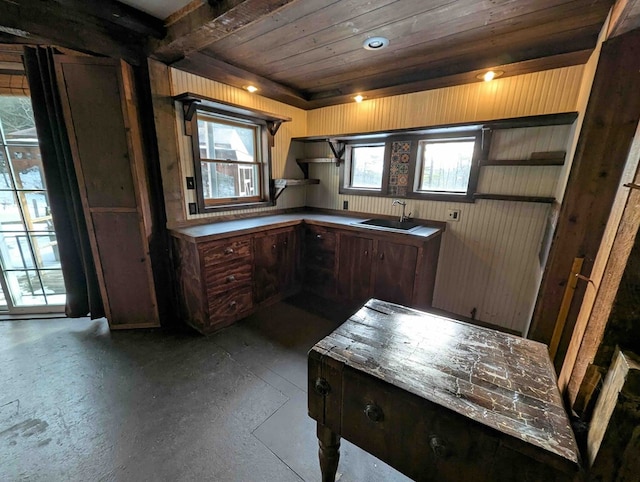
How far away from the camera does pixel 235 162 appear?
2928mm

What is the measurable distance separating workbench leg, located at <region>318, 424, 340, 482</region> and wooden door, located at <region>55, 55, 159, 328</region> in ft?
6.92

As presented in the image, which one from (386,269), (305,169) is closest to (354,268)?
(386,269)

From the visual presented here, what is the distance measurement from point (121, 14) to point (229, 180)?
148cm

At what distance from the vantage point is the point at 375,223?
305 cm

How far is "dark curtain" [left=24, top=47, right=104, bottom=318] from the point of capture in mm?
1943

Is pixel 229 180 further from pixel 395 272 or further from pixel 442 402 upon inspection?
pixel 442 402

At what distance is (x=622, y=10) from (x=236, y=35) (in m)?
2.23

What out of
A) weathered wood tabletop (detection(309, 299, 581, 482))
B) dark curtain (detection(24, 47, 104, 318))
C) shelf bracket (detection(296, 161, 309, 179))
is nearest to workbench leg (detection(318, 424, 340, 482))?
weathered wood tabletop (detection(309, 299, 581, 482))

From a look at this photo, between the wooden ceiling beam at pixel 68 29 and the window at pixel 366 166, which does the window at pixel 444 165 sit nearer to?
the window at pixel 366 166

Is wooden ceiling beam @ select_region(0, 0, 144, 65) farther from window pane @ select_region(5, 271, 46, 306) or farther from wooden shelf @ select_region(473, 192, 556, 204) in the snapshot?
wooden shelf @ select_region(473, 192, 556, 204)

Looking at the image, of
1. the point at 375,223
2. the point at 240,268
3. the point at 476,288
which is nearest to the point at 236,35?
the point at 240,268

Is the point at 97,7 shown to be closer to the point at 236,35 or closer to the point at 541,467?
the point at 236,35

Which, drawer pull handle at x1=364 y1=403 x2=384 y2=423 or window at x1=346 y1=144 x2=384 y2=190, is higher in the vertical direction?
window at x1=346 y1=144 x2=384 y2=190

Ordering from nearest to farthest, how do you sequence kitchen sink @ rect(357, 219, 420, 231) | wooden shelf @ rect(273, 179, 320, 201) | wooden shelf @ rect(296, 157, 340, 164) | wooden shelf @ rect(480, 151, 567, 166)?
wooden shelf @ rect(480, 151, 567, 166) < kitchen sink @ rect(357, 219, 420, 231) < wooden shelf @ rect(273, 179, 320, 201) < wooden shelf @ rect(296, 157, 340, 164)
